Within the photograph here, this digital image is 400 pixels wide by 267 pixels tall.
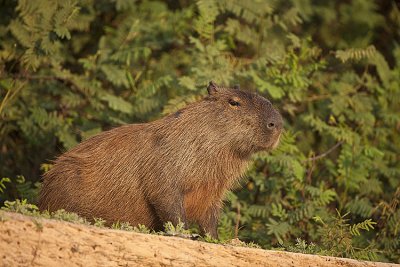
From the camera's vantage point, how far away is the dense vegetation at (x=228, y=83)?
6379 mm

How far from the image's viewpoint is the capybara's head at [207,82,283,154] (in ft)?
16.5

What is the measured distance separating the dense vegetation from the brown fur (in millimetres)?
1009

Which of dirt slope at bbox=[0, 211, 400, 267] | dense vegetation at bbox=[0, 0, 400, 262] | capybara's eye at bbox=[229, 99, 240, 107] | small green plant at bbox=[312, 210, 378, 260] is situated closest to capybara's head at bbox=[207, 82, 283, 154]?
capybara's eye at bbox=[229, 99, 240, 107]

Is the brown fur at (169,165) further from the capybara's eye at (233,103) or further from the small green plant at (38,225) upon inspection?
the small green plant at (38,225)

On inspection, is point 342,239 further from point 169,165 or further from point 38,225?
point 38,225

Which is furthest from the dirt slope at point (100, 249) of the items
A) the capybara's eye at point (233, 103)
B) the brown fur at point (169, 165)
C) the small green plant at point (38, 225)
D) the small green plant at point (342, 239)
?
the capybara's eye at point (233, 103)

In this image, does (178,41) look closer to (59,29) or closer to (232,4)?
(232,4)

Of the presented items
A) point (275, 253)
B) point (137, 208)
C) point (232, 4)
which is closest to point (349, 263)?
point (275, 253)

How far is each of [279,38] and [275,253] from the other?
4.39 metres

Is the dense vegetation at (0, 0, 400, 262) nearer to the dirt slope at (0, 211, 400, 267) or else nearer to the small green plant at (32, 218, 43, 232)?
the dirt slope at (0, 211, 400, 267)

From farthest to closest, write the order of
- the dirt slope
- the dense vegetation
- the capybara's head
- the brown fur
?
1. the dense vegetation
2. the capybara's head
3. the brown fur
4. the dirt slope

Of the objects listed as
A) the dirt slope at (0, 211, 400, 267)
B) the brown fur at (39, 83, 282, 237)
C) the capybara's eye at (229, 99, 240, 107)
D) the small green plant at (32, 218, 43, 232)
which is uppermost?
the small green plant at (32, 218, 43, 232)

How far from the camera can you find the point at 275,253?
3922mm

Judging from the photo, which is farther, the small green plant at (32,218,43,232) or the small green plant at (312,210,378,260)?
the small green plant at (312,210,378,260)
